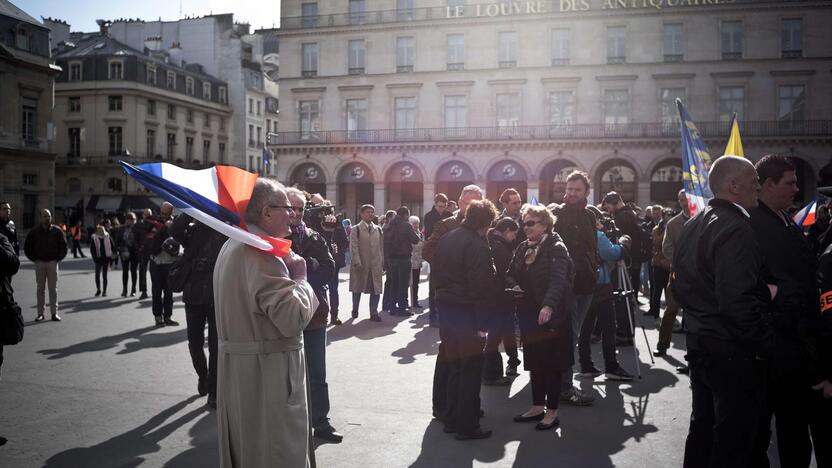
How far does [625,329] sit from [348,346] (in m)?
4.14

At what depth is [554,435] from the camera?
571 cm

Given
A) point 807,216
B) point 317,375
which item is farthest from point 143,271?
point 807,216

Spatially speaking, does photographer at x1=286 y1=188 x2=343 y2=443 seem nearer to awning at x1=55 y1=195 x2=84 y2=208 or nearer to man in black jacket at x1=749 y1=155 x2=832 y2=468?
man in black jacket at x1=749 y1=155 x2=832 y2=468

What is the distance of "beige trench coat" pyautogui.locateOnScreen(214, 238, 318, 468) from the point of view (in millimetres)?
3387

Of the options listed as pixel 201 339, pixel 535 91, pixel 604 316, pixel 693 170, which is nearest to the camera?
pixel 201 339

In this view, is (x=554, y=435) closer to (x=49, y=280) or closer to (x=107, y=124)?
(x=49, y=280)

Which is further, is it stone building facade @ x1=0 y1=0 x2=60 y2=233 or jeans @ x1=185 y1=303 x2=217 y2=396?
stone building facade @ x1=0 y1=0 x2=60 y2=233

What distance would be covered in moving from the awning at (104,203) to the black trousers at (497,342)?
51647 mm

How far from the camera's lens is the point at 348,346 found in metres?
9.74

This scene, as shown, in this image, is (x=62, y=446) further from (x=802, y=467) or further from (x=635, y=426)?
(x=802, y=467)

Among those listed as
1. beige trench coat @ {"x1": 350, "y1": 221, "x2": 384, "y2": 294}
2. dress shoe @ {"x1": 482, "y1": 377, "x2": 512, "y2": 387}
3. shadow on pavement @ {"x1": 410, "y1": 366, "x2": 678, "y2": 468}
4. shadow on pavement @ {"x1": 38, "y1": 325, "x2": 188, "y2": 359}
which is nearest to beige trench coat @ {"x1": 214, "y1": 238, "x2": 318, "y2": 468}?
shadow on pavement @ {"x1": 410, "y1": 366, "x2": 678, "y2": 468}

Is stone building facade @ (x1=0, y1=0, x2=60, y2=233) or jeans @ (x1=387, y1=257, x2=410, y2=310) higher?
stone building facade @ (x1=0, y1=0, x2=60, y2=233)

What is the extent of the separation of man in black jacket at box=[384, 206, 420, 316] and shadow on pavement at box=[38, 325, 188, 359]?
167 inches

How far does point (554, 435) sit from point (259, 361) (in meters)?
3.21
